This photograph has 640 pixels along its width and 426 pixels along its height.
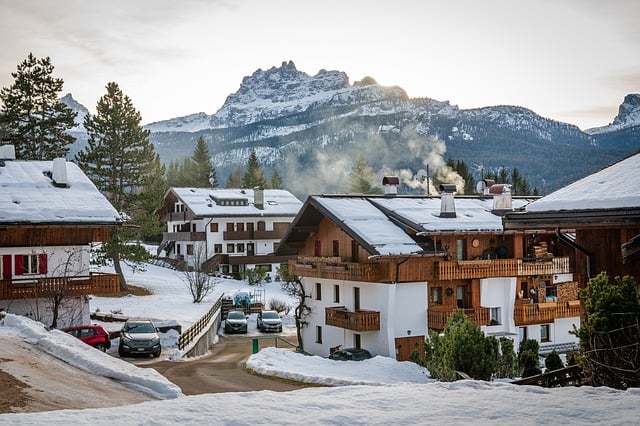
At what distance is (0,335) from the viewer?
22859 millimetres

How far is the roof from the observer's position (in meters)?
34.0

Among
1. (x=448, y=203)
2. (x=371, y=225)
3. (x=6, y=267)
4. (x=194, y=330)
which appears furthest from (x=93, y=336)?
(x=448, y=203)

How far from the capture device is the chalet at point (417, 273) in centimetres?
3394

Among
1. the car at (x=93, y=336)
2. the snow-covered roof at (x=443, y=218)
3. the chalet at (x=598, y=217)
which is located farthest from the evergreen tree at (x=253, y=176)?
the chalet at (x=598, y=217)

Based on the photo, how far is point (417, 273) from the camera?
34500 millimetres

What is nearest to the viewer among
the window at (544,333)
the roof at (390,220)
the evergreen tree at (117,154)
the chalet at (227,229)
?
the roof at (390,220)

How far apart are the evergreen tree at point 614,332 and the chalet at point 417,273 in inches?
742

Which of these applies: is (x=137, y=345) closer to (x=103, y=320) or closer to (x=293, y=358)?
(x=293, y=358)

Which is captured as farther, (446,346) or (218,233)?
(218,233)

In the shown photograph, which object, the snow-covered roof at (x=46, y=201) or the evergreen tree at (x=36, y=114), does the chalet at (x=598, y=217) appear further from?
the evergreen tree at (x=36, y=114)

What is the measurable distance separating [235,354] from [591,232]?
23.9 metres

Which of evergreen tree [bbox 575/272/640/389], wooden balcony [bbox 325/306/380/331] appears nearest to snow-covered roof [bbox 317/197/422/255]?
wooden balcony [bbox 325/306/380/331]

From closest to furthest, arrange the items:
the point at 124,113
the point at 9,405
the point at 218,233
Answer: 1. the point at 9,405
2. the point at 124,113
3. the point at 218,233

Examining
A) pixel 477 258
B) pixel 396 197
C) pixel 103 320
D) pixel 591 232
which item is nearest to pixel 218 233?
pixel 103 320
